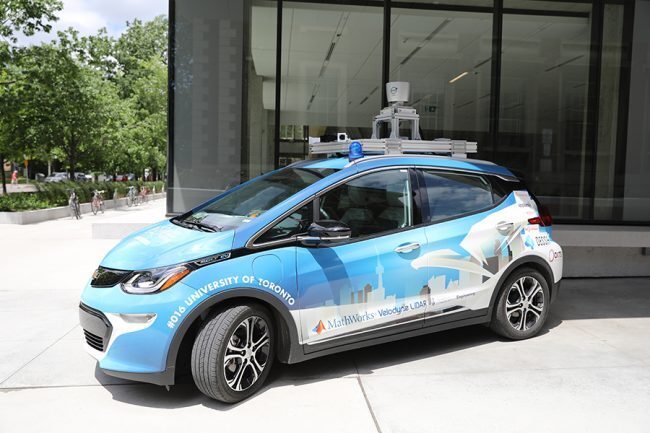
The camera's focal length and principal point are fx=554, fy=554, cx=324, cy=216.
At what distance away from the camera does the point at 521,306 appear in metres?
5.29

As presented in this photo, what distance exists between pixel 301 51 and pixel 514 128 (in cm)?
456

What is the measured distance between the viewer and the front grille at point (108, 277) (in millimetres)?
3824

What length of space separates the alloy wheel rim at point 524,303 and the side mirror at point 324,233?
6.62ft

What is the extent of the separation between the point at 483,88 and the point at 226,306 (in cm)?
937

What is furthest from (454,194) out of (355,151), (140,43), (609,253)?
(140,43)

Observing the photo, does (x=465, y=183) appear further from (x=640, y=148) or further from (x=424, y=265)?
(x=640, y=148)

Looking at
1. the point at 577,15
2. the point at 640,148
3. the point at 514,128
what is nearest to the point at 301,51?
the point at 514,128

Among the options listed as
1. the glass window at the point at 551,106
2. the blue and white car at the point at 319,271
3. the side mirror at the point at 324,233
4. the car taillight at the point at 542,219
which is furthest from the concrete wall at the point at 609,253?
the side mirror at the point at 324,233

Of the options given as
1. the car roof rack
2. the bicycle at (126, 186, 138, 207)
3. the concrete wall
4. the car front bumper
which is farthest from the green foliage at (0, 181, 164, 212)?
the concrete wall

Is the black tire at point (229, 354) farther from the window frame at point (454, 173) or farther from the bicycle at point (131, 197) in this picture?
the bicycle at point (131, 197)

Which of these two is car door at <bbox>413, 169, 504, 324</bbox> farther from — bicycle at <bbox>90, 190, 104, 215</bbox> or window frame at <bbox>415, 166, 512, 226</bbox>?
bicycle at <bbox>90, 190, 104, 215</bbox>

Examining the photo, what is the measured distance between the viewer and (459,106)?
14.1m

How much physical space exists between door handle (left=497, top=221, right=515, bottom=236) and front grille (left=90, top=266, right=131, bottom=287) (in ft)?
10.5

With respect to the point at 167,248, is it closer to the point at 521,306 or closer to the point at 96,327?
the point at 96,327
